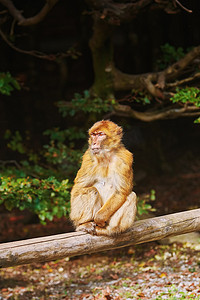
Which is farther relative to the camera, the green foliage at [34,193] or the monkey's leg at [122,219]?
the green foliage at [34,193]

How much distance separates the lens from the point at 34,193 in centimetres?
497

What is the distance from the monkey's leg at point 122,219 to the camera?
386 centimetres

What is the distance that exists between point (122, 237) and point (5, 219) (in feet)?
14.5

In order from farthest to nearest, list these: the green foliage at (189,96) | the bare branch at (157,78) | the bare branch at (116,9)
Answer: the bare branch at (157,78) → the bare branch at (116,9) → the green foliage at (189,96)

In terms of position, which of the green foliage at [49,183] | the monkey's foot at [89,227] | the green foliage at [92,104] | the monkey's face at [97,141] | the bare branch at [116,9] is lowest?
the green foliage at [49,183]

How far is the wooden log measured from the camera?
12.0 feet

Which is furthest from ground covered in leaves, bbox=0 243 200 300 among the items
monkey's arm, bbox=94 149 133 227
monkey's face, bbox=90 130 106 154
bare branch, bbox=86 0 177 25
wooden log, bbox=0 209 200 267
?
bare branch, bbox=86 0 177 25

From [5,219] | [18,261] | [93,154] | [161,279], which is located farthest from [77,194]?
[5,219]

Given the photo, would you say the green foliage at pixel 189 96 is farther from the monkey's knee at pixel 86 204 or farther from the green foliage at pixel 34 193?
the monkey's knee at pixel 86 204

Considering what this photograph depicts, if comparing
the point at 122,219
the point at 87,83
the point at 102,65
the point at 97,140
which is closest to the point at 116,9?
the point at 102,65

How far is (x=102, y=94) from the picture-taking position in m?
6.52

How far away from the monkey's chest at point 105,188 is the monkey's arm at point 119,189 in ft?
0.26

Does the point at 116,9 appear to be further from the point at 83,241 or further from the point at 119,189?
the point at 83,241

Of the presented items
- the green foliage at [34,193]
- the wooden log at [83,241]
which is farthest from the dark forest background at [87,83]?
the wooden log at [83,241]
